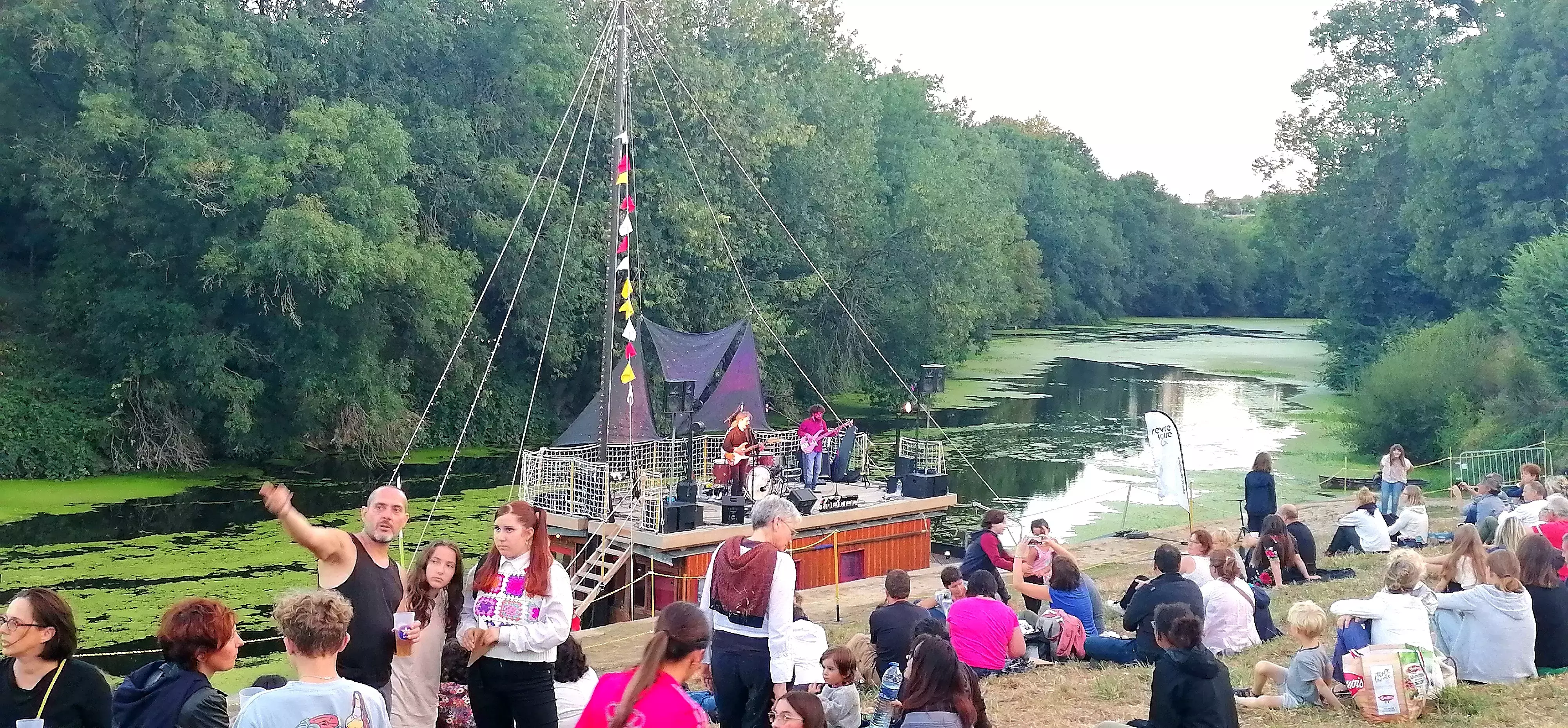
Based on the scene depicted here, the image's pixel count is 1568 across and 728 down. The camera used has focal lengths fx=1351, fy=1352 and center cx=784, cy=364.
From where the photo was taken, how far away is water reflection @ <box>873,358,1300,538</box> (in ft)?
79.2

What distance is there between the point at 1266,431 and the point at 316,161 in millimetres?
22736

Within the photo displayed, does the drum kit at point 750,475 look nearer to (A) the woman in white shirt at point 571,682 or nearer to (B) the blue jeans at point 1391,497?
(B) the blue jeans at point 1391,497

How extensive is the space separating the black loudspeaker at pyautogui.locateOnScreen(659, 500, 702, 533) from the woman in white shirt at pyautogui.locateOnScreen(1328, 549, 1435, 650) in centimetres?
916

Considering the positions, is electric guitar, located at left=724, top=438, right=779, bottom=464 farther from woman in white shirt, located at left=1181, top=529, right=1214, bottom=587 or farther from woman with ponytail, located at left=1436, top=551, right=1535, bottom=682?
woman with ponytail, located at left=1436, top=551, right=1535, bottom=682

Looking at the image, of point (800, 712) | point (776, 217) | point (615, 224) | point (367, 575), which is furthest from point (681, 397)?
point (776, 217)

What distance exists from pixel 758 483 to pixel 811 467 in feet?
4.60

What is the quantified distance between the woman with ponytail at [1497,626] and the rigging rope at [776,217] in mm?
16027

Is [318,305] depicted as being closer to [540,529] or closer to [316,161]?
[316,161]

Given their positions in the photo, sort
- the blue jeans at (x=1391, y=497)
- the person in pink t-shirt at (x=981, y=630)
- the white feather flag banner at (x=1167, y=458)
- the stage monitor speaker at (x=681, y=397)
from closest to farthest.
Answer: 1. the person in pink t-shirt at (x=981, y=630)
2. the white feather flag banner at (x=1167, y=458)
3. the stage monitor speaker at (x=681, y=397)
4. the blue jeans at (x=1391, y=497)

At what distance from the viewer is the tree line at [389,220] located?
24719 mm

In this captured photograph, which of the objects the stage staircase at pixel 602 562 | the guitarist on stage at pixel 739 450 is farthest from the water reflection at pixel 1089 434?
the stage staircase at pixel 602 562

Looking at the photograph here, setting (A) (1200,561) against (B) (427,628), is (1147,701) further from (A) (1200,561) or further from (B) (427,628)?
(B) (427,628)

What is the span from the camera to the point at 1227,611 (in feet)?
28.9

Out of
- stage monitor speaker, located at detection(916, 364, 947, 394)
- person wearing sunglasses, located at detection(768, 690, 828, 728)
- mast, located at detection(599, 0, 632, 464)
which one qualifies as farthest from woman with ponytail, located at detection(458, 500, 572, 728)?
stage monitor speaker, located at detection(916, 364, 947, 394)
